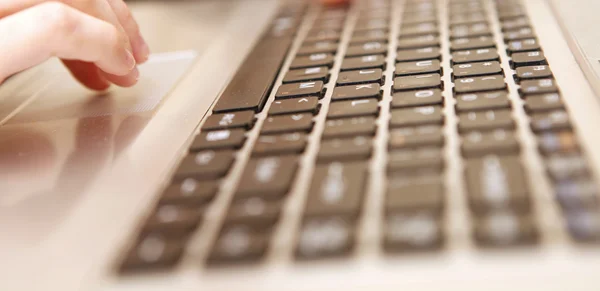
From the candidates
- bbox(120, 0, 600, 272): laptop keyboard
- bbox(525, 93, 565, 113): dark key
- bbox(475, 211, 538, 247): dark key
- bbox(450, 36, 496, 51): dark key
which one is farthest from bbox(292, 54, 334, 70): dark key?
bbox(475, 211, 538, 247): dark key

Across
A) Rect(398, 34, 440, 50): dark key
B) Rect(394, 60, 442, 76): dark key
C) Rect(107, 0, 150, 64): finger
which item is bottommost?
Rect(394, 60, 442, 76): dark key

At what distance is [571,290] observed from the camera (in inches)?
11.3

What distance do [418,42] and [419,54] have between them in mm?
44

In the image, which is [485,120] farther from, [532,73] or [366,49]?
[366,49]

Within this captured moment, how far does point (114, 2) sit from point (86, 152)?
0.75 ft

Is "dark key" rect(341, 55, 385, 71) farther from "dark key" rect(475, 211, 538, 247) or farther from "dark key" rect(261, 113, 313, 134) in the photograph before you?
"dark key" rect(475, 211, 538, 247)

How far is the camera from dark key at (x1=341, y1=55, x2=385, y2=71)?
585 mm

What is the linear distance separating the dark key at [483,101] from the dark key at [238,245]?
0.64 feet

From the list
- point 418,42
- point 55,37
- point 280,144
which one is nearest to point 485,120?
point 280,144

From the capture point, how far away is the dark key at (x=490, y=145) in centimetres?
37

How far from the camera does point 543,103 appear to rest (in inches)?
17.0

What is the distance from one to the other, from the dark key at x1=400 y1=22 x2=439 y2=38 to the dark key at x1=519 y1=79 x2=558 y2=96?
0.67 ft

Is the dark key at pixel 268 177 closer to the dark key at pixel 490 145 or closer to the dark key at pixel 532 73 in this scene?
the dark key at pixel 490 145

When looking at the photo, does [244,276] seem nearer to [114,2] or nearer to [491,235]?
[491,235]
